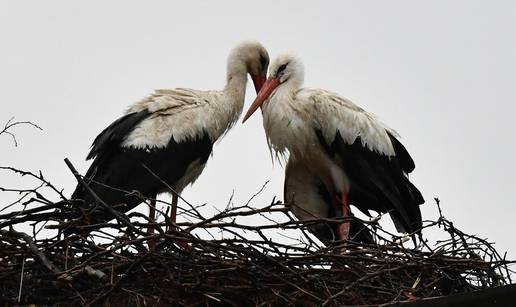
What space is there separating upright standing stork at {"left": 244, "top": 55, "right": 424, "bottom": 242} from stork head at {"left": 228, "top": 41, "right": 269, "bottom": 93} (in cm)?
45

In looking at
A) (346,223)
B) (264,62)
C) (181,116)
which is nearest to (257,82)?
(264,62)

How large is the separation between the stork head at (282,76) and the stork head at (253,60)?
14.6 inches

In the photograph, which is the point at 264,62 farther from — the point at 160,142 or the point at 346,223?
the point at 346,223

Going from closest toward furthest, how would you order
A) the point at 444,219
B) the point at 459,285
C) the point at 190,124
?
the point at 459,285
the point at 444,219
the point at 190,124

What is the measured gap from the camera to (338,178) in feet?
21.1

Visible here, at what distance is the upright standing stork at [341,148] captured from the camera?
6309 millimetres

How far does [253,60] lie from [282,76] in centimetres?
46

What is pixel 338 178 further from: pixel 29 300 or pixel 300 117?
pixel 29 300

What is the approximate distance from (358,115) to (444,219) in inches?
65.0

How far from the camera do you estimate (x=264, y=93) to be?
660 centimetres

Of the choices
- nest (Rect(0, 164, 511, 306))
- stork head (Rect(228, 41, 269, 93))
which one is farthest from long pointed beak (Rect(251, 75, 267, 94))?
nest (Rect(0, 164, 511, 306))

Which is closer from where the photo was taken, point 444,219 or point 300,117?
point 444,219

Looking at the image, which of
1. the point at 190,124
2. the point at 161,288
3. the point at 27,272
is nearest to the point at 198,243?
the point at 161,288

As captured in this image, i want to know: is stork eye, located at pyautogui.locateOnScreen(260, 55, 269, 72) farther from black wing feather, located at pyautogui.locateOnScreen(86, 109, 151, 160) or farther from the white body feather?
black wing feather, located at pyautogui.locateOnScreen(86, 109, 151, 160)
